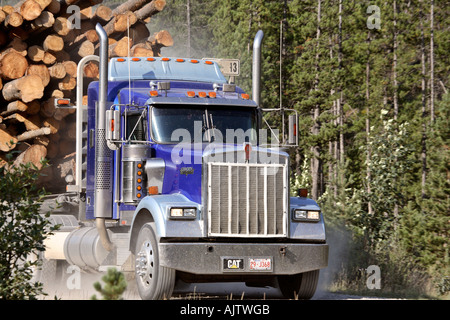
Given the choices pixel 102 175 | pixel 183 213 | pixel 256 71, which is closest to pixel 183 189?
pixel 183 213

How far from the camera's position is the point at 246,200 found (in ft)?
33.8

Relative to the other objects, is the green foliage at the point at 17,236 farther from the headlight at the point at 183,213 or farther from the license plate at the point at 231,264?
the license plate at the point at 231,264

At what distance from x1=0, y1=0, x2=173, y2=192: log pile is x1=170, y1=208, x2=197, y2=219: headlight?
7620 millimetres

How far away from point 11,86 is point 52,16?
70.8 inches

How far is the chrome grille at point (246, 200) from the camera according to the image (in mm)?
10258

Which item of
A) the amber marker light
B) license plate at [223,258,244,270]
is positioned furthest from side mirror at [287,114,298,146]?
license plate at [223,258,244,270]

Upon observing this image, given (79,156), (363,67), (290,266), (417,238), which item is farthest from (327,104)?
(290,266)

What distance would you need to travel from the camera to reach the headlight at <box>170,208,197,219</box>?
33.3 feet

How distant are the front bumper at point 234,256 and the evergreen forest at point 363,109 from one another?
10.9 feet

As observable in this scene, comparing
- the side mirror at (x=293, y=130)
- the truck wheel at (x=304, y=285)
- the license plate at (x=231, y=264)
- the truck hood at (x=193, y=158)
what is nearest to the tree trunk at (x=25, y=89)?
the truck hood at (x=193, y=158)

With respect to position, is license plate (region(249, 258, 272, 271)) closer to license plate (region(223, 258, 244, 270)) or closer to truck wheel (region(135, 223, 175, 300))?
license plate (region(223, 258, 244, 270))

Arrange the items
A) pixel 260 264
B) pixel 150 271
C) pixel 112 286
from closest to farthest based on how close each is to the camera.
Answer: pixel 112 286 < pixel 260 264 < pixel 150 271

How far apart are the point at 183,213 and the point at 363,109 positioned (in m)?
39.9

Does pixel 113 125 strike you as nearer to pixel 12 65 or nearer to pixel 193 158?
Answer: pixel 193 158
